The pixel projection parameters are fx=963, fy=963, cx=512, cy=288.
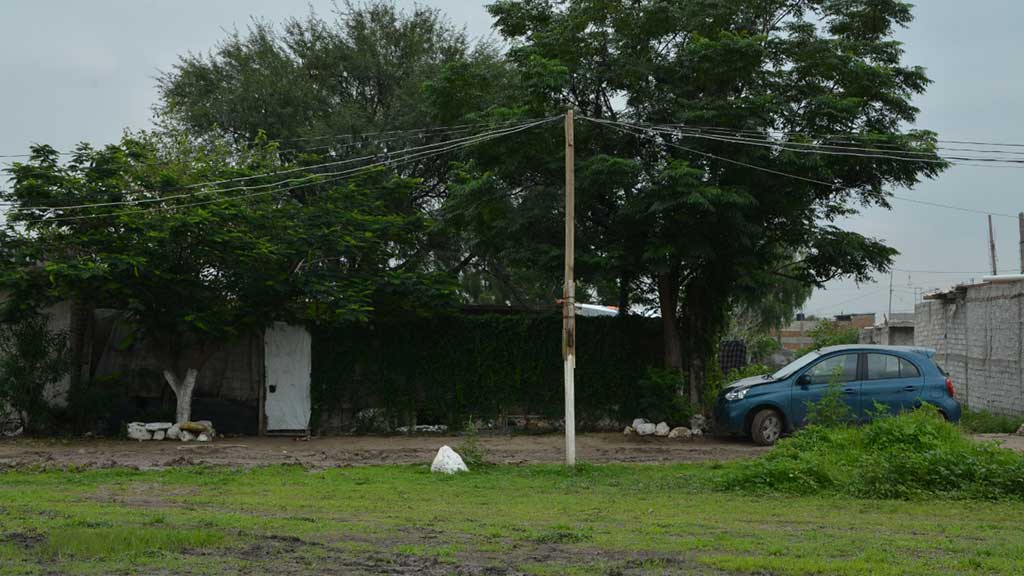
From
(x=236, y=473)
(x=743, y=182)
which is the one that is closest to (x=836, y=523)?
(x=236, y=473)

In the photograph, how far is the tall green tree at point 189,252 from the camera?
56.3 ft

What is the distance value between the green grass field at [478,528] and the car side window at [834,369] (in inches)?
186

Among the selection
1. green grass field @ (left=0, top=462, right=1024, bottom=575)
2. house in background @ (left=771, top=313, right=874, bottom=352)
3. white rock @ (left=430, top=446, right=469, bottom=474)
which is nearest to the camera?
green grass field @ (left=0, top=462, right=1024, bottom=575)

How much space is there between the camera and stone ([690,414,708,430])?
1923cm

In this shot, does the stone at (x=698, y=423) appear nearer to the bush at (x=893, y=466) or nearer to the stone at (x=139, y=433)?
the bush at (x=893, y=466)

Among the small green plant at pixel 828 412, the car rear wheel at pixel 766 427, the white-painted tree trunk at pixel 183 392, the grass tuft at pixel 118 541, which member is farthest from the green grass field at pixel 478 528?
the white-painted tree trunk at pixel 183 392

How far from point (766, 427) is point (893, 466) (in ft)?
19.2

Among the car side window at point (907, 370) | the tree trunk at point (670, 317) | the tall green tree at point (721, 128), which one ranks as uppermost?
the tall green tree at point (721, 128)

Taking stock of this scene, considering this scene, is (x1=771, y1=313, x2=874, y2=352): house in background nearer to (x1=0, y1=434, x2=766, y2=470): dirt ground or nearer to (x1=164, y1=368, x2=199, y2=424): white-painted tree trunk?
(x1=0, y1=434, x2=766, y2=470): dirt ground

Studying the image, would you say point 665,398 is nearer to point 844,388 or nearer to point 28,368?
point 844,388

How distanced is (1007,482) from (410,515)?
697cm

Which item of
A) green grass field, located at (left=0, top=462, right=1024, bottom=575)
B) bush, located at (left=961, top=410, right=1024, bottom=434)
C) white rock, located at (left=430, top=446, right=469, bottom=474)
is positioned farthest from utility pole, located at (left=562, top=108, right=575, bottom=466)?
bush, located at (left=961, top=410, right=1024, bottom=434)

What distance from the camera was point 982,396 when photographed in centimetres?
2308

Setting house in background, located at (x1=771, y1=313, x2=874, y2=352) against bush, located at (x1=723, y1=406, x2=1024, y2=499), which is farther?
house in background, located at (x1=771, y1=313, x2=874, y2=352)
